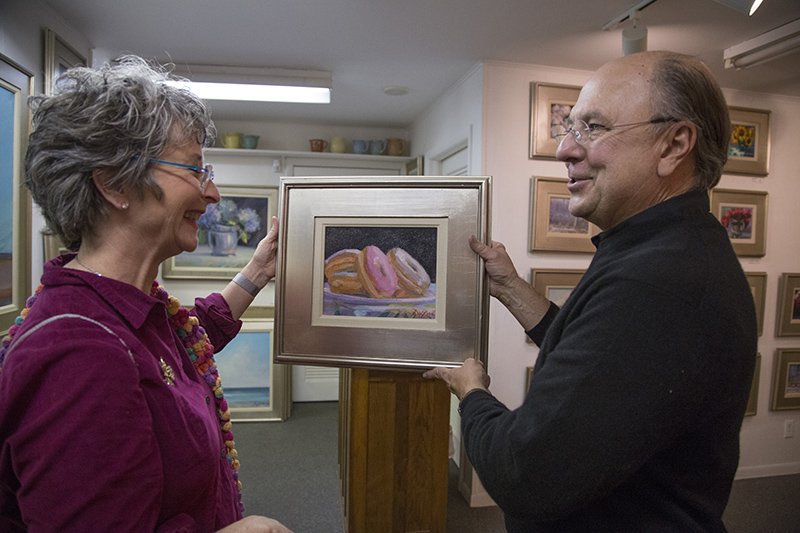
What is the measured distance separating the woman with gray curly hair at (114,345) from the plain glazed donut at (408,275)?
0.59 metres

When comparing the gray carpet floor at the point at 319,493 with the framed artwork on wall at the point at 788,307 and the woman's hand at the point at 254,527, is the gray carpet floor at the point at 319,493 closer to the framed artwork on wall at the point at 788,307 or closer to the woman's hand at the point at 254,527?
the framed artwork on wall at the point at 788,307

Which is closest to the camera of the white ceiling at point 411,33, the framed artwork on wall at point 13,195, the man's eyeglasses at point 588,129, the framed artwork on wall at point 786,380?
the man's eyeglasses at point 588,129

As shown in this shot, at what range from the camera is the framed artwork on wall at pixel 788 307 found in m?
3.44

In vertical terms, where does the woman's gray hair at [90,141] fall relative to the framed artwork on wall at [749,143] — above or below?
below

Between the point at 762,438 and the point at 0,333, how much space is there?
4.66 meters

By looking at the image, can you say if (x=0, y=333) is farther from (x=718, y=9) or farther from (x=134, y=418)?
(x=718, y=9)

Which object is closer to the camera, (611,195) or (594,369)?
(594,369)

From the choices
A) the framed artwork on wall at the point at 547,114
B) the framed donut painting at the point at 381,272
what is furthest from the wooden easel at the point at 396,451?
the framed artwork on wall at the point at 547,114

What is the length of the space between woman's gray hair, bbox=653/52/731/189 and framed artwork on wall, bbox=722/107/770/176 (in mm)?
2809

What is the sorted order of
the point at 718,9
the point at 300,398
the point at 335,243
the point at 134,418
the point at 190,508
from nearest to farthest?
1. the point at 134,418
2. the point at 190,508
3. the point at 335,243
4. the point at 718,9
5. the point at 300,398

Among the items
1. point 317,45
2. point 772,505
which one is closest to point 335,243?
point 317,45

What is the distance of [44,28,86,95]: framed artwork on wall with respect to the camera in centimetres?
214

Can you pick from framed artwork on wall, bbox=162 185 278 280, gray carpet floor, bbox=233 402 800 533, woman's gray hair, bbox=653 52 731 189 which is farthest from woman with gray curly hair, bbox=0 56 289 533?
framed artwork on wall, bbox=162 185 278 280

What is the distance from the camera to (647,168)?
0.98 metres
